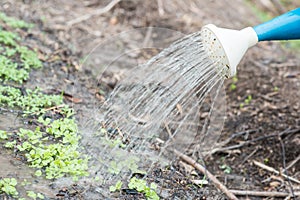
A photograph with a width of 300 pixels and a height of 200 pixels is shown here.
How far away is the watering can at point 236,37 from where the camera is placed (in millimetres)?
2504

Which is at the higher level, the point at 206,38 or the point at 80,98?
the point at 206,38

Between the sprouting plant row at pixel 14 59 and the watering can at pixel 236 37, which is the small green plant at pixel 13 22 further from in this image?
the watering can at pixel 236 37

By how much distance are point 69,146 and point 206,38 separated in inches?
37.4

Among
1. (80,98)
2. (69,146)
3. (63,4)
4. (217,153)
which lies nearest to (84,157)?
(69,146)

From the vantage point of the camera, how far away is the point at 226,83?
13.6ft

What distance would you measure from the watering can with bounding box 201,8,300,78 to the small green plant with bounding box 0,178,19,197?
1193 millimetres

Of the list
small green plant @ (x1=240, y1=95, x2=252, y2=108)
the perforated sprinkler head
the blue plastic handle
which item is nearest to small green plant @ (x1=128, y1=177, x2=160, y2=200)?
the perforated sprinkler head

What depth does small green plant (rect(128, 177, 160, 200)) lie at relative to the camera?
2.52 meters

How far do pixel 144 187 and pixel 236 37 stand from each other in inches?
36.0

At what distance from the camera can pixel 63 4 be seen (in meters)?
4.86

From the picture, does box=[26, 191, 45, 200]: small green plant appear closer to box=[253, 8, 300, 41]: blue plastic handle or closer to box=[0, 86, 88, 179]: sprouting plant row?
box=[0, 86, 88, 179]: sprouting plant row

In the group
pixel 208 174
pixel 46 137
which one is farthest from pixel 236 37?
pixel 46 137

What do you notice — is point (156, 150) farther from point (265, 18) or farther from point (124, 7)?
point (265, 18)

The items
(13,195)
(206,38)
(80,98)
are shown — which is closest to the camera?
(13,195)
